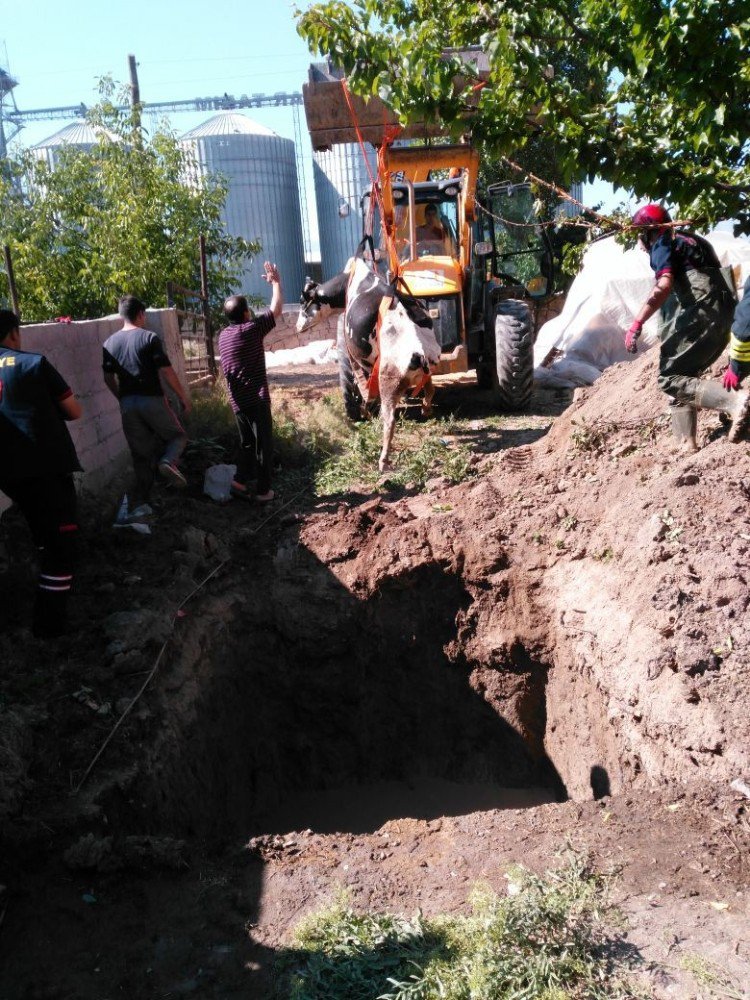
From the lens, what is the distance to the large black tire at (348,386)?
29.1ft

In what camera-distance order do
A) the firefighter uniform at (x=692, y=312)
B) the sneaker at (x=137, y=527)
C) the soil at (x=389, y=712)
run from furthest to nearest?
the sneaker at (x=137, y=527) → the firefighter uniform at (x=692, y=312) → the soil at (x=389, y=712)

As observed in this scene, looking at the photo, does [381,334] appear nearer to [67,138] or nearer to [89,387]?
[89,387]

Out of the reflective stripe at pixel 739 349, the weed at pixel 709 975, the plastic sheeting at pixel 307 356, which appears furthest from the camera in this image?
the plastic sheeting at pixel 307 356

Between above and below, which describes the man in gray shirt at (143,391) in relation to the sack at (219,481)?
above

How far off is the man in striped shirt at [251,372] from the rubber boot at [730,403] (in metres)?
3.37

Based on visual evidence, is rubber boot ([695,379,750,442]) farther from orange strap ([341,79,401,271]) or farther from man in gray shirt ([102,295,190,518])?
man in gray shirt ([102,295,190,518])

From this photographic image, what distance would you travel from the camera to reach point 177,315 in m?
9.92

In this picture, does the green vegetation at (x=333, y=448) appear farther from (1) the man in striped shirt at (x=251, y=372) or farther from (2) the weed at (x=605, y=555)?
(2) the weed at (x=605, y=555)

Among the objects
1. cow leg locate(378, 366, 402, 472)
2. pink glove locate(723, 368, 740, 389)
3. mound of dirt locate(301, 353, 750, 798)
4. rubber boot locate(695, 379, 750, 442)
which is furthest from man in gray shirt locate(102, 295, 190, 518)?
pink glove locate(723, 368, 740, 389)

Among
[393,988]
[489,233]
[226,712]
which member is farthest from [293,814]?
[489,233]

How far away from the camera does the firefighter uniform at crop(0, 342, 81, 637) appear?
4.79 m

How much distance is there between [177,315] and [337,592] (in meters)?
4.98

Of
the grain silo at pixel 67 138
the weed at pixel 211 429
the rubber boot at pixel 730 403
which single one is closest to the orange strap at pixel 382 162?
the weed at pixel 211 429

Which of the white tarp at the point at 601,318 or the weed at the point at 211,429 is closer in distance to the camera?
the weed at the point at 211,429
